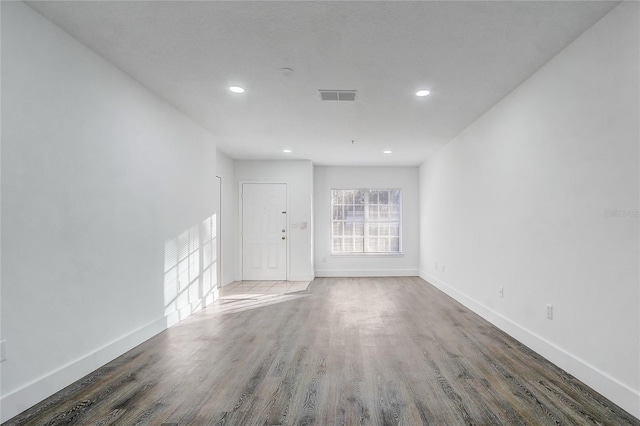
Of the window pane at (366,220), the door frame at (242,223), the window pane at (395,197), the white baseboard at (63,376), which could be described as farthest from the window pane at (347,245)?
the white baseboard at (63,376)

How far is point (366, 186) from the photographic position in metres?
7.54

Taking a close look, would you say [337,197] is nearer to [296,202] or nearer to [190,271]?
[296,202]

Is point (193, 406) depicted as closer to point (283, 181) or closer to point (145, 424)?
point (145, 424)

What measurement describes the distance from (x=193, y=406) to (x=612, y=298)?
2.73 m

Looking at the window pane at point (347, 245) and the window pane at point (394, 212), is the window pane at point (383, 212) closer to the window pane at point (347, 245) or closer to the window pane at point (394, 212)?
the window pane at point (394, 212)

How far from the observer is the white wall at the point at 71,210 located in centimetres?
200

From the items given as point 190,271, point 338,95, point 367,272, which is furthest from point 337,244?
point 338,95

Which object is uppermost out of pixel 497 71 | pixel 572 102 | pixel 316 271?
pixel 497 71

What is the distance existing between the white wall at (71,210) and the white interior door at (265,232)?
332 cm

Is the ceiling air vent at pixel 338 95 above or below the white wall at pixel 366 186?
above

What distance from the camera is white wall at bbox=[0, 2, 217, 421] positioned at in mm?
2004

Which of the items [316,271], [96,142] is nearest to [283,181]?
[316,271]

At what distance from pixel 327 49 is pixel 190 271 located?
3.06 meters

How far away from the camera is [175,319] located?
3883 millimetres
